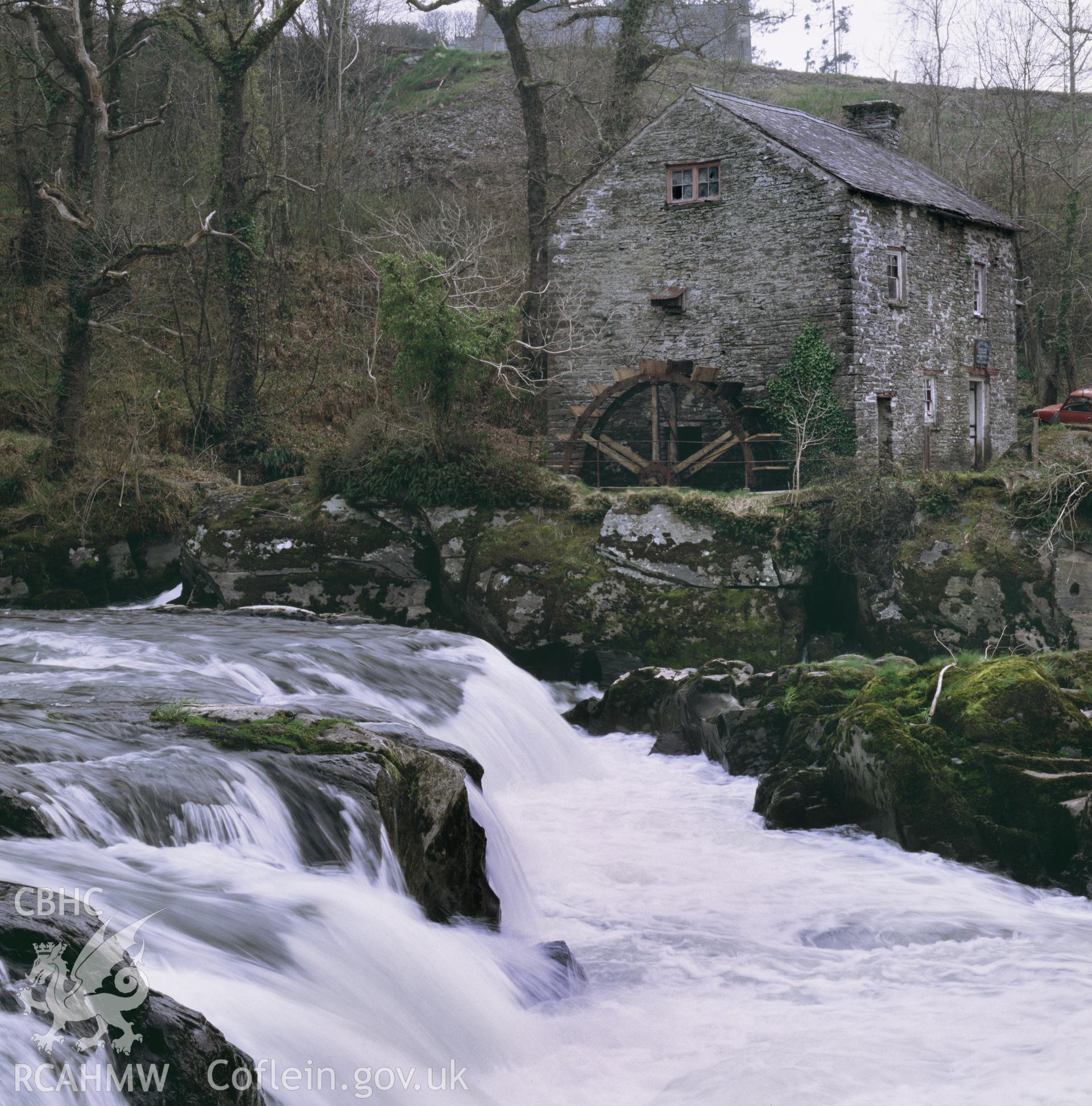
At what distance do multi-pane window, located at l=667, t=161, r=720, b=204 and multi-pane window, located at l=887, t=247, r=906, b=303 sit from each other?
3.50 metres

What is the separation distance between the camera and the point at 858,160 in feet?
76.6

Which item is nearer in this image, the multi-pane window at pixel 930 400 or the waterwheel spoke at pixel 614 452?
the waterwheel spoke at pixel 614 452

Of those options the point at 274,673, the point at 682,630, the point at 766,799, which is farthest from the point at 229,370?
the point at 766,799

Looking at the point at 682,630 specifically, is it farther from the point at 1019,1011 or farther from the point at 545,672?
the point at 1019,1011

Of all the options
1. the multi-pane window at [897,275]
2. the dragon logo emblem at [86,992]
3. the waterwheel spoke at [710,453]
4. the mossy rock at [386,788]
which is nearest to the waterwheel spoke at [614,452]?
the waterwheel spoke at [710,453]

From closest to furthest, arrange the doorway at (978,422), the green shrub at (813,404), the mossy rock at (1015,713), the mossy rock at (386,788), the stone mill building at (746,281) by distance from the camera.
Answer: the mossy rock at (386,788), the mossy rock at (1015,713), the green shrub at (813,404), the stone mill building at (746,281), the doorway at (978,422)

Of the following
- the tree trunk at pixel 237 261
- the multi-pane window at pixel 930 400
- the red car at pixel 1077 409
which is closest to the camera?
Answer: the tree trunk at pixel 237 261

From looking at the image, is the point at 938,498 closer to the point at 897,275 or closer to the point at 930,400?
the point at 897,275

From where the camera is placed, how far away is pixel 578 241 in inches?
910

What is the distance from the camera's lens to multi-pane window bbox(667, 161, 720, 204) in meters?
22.0

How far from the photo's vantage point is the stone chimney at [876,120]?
26.9 metres

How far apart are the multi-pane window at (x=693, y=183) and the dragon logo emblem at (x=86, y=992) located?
2016 centimetres

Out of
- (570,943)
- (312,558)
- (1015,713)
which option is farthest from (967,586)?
(570,943)

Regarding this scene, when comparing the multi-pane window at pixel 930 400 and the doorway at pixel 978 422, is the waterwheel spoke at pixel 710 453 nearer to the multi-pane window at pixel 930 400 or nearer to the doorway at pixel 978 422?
the multi-pane window at pixel 930 400
